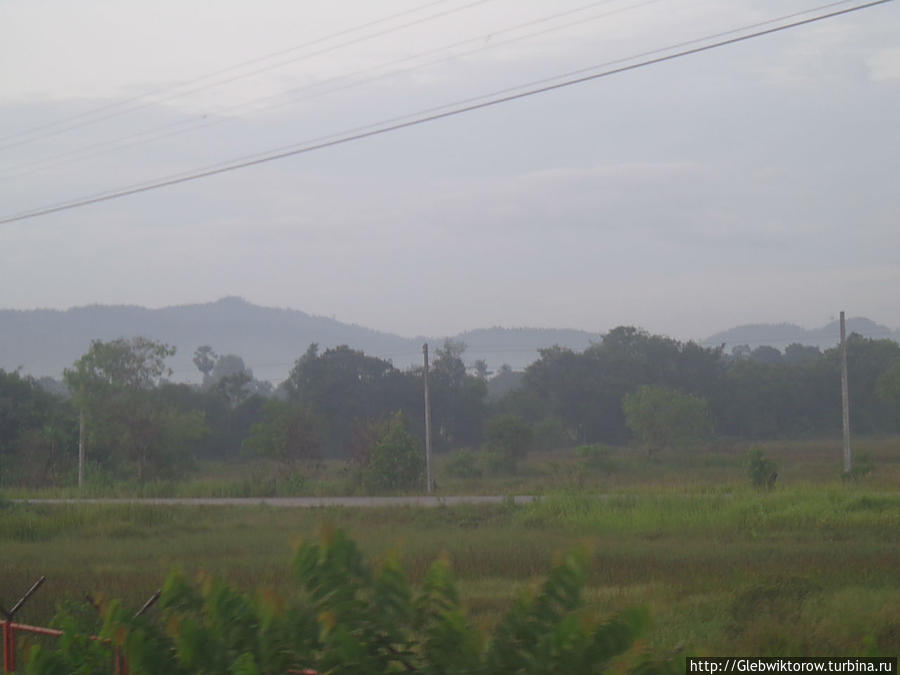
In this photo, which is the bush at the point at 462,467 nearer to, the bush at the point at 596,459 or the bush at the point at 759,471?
the bush at the point at 596,459

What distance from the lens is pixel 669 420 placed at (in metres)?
50.9

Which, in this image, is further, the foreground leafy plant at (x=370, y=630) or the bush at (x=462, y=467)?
the bush at (x=462, y=467)

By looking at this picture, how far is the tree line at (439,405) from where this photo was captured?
4609 cm

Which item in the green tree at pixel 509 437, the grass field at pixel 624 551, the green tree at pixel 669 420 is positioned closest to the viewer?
the grass field at pixel 624 551

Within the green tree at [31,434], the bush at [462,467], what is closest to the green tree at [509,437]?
the bush at [462,467]

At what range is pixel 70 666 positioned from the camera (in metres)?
3.92

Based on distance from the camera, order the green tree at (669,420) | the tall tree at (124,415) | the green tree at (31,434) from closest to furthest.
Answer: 1. the tall tree at (124,415)
2. the green tree at (31,434)
3. the green tree at (669,420)

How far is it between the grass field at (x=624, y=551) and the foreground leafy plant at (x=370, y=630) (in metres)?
0.21

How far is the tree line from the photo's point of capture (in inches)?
1815

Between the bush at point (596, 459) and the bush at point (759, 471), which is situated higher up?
the bush at point (759, 471)

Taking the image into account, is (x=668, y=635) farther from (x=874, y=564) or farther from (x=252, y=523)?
(x=252, y=523)

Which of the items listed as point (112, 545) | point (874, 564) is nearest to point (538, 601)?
point (874, 564)

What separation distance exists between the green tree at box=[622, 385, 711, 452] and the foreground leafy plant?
4902 centimetres

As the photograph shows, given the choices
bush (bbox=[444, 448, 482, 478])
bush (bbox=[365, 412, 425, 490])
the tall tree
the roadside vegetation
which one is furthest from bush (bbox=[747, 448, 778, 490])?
the tall tree
